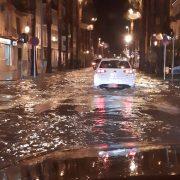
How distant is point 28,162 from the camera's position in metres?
6.02

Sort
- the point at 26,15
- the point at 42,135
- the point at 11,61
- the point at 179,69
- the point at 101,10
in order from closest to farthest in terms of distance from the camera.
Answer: the point at 42,135 < the point at 179,69 < the point at 11,61 < the point at 26,15 < the point at 101,10

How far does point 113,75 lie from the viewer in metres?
31.0

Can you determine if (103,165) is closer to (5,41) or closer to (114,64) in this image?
(114,64)

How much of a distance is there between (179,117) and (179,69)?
31972mm

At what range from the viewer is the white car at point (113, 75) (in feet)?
102

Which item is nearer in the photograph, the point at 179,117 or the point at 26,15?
Result: the point at 179,117

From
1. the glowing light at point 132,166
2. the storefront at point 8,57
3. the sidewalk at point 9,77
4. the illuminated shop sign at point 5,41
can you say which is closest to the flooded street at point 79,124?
the glowing light at point 132,166

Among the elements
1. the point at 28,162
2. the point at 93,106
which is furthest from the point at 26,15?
the point at 28,162

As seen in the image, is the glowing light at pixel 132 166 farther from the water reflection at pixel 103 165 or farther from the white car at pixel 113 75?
the white car at pixel 113 75

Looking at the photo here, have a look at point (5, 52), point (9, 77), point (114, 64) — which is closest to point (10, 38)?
point (5, 52)

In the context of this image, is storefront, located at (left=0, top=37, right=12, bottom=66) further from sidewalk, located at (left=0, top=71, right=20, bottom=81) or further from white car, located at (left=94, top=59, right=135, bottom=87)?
white car, located at (left=94, top=59, right=135, bottom=87)

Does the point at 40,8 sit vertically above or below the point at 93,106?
above

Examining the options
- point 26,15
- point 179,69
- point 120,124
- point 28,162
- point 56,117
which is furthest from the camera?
point 26,15

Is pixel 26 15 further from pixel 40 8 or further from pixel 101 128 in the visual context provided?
pixel 101 128
